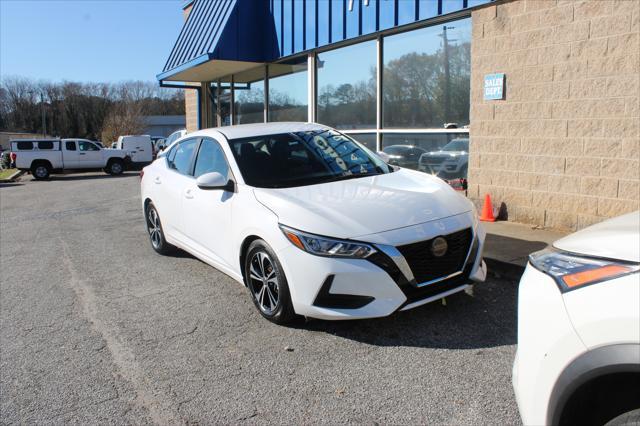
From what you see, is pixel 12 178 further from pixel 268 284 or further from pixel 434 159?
pixel 268 284

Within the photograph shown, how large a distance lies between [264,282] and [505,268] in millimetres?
2443

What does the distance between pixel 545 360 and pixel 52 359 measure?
3386 millimetres

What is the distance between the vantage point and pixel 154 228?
23.2 ft

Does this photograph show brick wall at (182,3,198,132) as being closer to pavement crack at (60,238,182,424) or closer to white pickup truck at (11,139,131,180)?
white pickup truck at (11,139,131,180)

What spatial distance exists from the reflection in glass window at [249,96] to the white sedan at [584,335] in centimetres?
1252

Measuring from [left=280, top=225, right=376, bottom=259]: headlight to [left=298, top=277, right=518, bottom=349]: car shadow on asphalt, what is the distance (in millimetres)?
685

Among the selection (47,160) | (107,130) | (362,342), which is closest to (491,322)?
(362,342)

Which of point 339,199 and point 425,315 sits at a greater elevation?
point 339,199

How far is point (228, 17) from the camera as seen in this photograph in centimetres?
1258

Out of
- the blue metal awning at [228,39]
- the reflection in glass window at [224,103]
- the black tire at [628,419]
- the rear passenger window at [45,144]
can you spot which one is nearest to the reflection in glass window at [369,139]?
the blue metal awning at [228,39]

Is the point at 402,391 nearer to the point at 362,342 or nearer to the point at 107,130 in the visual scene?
the point at 362,342

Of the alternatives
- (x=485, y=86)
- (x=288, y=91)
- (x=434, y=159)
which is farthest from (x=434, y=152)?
(x=288, y=91)

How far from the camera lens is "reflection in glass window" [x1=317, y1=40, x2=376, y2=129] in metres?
10.3

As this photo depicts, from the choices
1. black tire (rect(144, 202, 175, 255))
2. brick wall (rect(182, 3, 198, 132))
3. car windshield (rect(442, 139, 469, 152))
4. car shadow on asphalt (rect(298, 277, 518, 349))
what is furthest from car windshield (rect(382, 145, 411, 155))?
brick wall (rect(182, 3, 198, 132))
